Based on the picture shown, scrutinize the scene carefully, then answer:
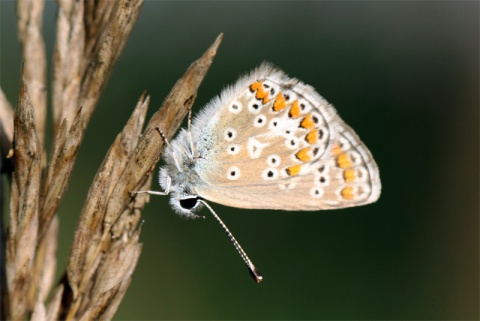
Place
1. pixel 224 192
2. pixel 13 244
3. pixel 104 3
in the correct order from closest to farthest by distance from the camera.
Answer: pixel 13 244, pixel 104 3, pixel 224 192

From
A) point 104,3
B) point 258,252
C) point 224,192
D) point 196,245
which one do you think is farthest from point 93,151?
point 104,3

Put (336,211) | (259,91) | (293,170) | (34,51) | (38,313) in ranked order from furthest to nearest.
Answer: (336,211) → (293,170) → (259,91) → (34,51) → (38,313)

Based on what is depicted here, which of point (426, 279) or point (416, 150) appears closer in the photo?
point (426, 279)

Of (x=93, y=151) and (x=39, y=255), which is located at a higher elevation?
(x=93, y=151)

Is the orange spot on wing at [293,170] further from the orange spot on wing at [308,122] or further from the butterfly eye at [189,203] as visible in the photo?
the butterfly eye at [189,203]

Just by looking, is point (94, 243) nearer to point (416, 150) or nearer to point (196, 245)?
point (196, 245)

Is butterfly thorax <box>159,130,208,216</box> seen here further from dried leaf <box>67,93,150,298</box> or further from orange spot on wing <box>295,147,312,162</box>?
dried leaf <box>67,93,150,298</box>

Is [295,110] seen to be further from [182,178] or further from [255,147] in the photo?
[182,178]

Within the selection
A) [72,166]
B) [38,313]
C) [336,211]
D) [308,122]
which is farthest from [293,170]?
[336,211]

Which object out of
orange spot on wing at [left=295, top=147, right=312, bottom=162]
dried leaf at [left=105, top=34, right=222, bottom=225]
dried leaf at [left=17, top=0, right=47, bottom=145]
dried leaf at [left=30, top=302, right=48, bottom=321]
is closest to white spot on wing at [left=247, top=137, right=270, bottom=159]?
orange spot on wing at [left=295, top=147, right=312, bottom=162]
